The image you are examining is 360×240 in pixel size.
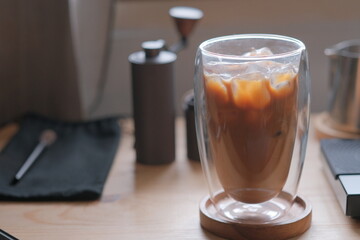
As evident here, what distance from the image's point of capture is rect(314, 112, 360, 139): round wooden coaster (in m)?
1.11

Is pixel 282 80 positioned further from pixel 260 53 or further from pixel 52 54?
pixel 52 54

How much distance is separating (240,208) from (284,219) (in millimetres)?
64

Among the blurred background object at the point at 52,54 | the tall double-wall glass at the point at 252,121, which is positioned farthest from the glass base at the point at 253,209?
Result: the blurred background object at the point at 52,54

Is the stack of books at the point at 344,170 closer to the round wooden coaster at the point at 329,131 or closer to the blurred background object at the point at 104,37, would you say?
the round wooden coaster at the point at 329,131

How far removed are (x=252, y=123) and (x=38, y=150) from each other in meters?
0.46

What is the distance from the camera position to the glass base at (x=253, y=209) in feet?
2.68

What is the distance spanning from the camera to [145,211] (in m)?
0.89

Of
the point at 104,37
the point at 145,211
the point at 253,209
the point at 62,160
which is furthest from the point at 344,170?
the point at 104,37

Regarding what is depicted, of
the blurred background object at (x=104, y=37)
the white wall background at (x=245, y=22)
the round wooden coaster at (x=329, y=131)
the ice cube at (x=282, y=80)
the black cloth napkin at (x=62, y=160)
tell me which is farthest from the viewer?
the white wall background at (x=245, y=22)

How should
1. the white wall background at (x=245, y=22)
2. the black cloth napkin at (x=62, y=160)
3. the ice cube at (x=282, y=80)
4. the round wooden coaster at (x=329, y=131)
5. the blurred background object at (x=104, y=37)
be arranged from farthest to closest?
the white wall background at (x=245, y=22) → the blurred background object at (x=104, y=37) → the round wooden coaster at (x=329, y=131) → the black cloth napkin at (x=62, y=160) → the ice cube at (x=282, y=80)

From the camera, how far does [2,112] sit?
1.24m

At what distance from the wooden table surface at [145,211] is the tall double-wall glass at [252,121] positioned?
0.17ft

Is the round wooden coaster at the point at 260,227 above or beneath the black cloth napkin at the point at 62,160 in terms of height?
above

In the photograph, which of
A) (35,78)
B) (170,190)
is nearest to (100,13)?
(35,78)
